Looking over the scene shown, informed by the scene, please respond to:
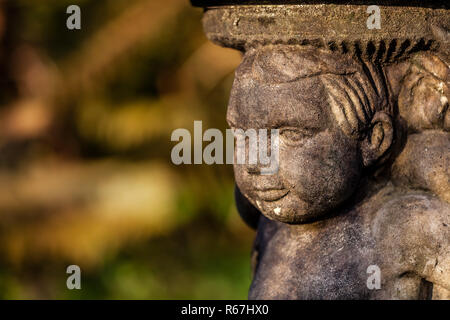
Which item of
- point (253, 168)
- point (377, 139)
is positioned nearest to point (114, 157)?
A: point (253, 168)

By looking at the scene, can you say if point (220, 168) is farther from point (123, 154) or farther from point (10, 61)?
point (10, 61)

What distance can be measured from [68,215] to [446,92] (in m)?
3.01

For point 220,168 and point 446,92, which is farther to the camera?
point 220,168

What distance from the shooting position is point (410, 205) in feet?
5.09

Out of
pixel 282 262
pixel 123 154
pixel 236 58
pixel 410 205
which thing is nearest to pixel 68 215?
pixel 123 154

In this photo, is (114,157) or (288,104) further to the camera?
(114,157)

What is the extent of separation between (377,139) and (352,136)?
0.07m

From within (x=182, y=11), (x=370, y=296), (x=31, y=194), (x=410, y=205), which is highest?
(x=182, y=11)

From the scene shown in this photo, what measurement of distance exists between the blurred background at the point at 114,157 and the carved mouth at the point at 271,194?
2315mm

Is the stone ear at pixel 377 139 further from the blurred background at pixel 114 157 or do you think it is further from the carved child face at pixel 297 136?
the blurred background at pixel 114 157

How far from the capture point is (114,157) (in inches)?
161

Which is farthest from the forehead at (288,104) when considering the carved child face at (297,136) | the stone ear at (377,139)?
the stone ear at (377,139)

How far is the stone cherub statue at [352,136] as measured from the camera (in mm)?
1508

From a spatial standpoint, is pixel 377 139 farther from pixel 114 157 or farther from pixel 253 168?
pixel 114 157
